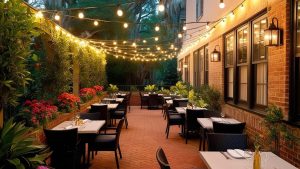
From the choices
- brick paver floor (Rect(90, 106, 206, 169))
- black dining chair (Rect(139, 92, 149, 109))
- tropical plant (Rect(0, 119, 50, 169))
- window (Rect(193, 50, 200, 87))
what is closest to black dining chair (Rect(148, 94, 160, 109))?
black dining chair (Rect(139, 92, 149, 109))

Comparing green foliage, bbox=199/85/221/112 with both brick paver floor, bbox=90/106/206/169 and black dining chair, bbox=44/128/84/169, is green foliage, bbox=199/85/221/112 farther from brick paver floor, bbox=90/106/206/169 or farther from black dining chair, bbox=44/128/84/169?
black dining chair, bbox=44/128/84/169

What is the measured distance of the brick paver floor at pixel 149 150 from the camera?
6.64 metres

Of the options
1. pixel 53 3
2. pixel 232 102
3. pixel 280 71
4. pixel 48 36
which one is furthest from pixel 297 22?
pixel 53 3

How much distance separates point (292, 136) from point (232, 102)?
3.97 meters

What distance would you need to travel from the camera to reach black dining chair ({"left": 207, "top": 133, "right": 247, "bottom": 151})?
4.49 metres

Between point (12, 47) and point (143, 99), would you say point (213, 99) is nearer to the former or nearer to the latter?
point (12, 47)

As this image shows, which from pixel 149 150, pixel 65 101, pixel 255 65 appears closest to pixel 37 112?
pixel 65 101

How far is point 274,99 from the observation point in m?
5.29

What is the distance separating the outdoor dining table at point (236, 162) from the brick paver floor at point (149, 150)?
8.75 feet

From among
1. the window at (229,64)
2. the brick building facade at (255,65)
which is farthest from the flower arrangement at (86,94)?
the window at (229,64)

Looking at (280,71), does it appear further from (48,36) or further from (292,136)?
(48,36)

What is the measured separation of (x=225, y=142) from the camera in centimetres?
451

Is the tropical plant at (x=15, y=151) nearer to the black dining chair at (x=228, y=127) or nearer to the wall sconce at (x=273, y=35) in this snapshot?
the black dining chair at (x=228, y=127)

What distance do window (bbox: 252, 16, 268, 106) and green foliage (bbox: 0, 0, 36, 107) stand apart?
3905mm
